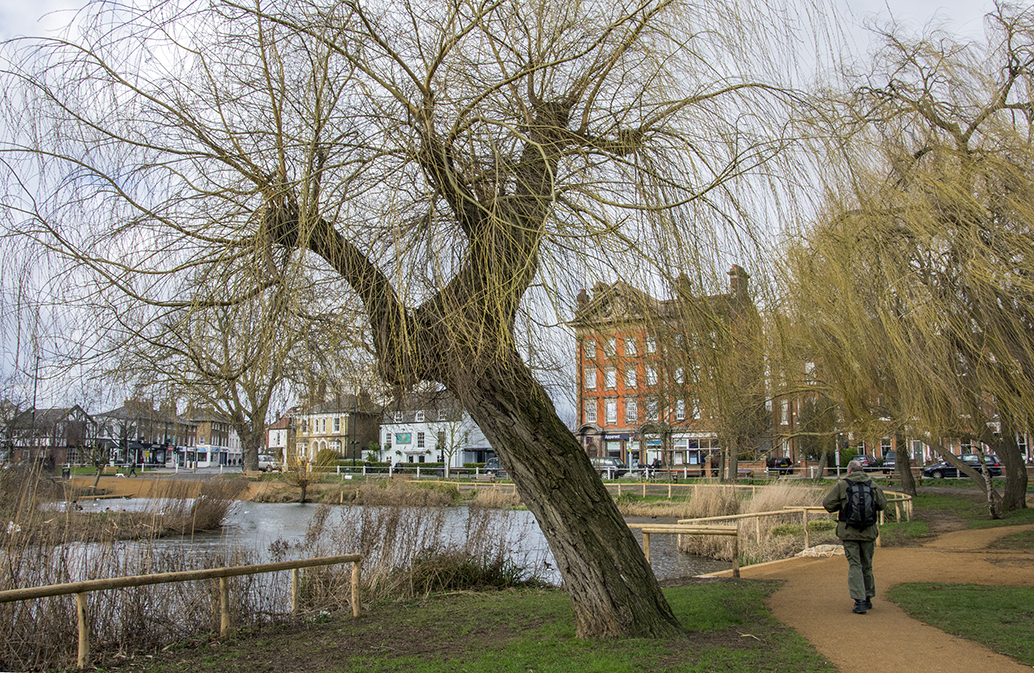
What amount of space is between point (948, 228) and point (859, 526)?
4.52 m

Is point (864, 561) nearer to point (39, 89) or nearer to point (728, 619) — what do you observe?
point (728, 619)

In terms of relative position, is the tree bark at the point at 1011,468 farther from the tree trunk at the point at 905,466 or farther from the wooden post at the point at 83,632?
the wooden post at the point at 83,632

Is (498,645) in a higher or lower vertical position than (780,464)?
higher

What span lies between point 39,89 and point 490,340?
3.61 meters

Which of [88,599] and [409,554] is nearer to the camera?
[88,599]

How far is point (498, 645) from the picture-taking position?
6609mm

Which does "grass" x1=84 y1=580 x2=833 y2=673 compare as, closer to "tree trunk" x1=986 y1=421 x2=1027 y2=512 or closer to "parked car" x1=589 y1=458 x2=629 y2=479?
"tree trunk" x1=986 y1=421 x2=1027 y2=512

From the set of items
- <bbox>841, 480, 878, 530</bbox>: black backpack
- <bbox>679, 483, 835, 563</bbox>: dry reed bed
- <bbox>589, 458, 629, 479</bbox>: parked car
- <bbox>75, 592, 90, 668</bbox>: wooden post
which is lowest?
<bbox>589, 458, 629, 479</bbox>: parked car

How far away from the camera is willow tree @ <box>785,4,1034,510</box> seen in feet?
30.7

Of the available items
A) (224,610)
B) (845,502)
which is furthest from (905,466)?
(224,610)

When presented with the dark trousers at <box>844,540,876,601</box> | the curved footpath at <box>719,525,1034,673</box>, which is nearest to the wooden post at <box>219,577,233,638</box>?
the curved footpath at <box>719,525,1034,673</box>

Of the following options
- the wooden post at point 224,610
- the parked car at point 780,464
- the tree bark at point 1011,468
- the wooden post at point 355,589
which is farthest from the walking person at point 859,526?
the parked car at point 780,464

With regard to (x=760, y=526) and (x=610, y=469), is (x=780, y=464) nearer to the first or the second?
(x=610, y=469)

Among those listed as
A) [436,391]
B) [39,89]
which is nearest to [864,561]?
[436,391]
